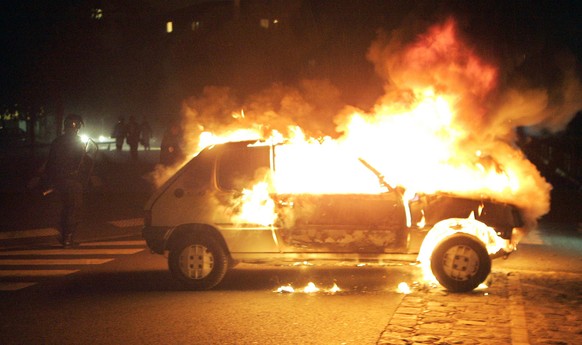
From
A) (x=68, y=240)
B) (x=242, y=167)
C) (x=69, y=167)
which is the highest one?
(x=69, y=167)

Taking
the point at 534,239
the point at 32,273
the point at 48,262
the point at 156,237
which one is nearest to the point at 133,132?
the point at 48,262

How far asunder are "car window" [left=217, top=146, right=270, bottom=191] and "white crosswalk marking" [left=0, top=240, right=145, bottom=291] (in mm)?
2784

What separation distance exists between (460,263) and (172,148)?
9251mm

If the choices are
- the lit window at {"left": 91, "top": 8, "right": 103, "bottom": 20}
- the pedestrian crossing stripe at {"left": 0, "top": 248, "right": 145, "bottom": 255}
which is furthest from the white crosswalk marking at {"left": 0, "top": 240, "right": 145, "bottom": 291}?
the lit window at {"left": 91, "top": 8, "right": 103, "bottom": 20}

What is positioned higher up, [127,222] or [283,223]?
[283,223]

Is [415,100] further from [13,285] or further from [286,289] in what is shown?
[13,285]

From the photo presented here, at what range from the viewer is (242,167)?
9.65 meters

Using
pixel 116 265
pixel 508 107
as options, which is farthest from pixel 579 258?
pixel 116 265

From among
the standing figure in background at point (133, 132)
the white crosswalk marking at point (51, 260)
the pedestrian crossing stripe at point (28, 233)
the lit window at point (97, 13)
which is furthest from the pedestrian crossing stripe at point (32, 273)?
the lit window at point (97, 13)

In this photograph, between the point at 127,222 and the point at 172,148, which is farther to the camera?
the point at 172,148

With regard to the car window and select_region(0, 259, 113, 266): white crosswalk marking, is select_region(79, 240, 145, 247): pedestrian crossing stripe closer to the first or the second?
select_region(0, 259, 113, 266): white crosswalk marking

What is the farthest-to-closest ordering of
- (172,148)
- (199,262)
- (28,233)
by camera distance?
(172,148) < (28,233) < (199,262)

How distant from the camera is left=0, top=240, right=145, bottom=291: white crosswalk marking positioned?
10.6 metres

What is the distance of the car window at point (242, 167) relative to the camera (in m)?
9.59
